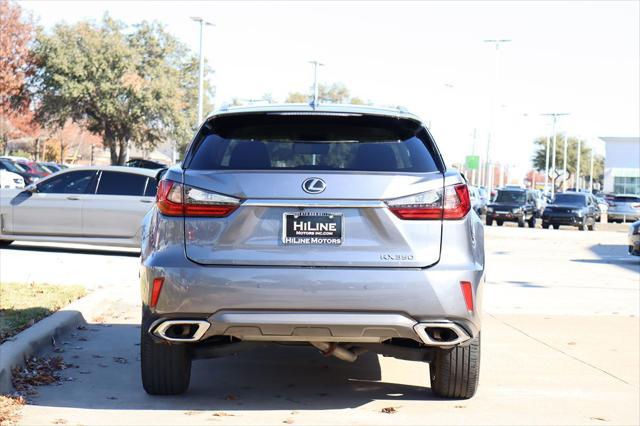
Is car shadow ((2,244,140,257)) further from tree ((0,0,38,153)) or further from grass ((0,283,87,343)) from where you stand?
tree ((0,0,38,153))

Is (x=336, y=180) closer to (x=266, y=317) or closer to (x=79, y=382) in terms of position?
(x=266, y=317)

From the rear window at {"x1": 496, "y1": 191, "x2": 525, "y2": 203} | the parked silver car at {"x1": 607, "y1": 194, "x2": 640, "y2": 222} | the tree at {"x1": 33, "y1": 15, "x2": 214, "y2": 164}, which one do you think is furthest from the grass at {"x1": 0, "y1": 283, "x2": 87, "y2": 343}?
the parked silver car at {"x1": 607, "y1": 194, "x2": 640, "y2": 222}

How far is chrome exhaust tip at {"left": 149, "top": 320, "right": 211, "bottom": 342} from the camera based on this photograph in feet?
19.6

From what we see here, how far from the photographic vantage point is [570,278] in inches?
667

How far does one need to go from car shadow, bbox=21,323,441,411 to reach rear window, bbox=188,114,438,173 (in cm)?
129

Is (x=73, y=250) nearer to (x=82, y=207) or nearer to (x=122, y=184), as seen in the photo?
(x=82, y=207)

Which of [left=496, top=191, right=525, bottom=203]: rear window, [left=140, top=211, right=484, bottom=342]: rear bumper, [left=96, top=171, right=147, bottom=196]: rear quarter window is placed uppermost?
[left=96, top=171, right=147, bottom=196]: rear quarter window

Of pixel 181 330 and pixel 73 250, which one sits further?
pixel 73 250

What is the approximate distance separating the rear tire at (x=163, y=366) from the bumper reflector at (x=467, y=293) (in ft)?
5.90

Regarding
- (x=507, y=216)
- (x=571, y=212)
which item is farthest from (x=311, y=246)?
(x=571, y=212)

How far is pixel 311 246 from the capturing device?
19.4 feet

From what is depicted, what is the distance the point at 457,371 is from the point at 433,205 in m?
1.24

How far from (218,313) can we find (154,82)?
48567 mm

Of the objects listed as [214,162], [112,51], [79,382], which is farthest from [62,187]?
[112,51]
